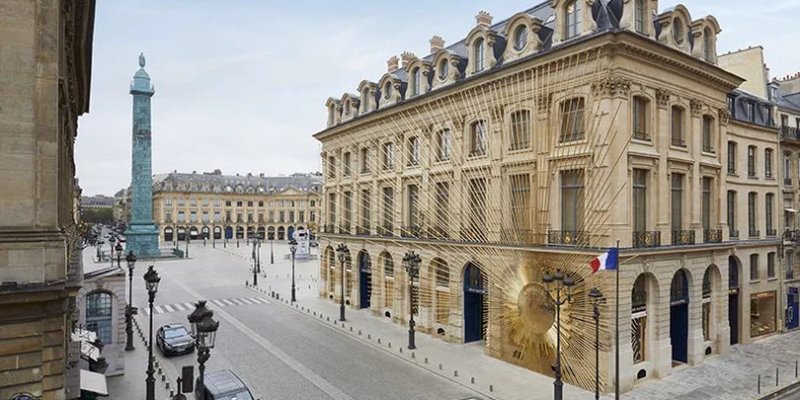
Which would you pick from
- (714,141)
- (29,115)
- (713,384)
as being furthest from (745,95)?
(29,115)

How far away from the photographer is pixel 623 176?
1933 cm

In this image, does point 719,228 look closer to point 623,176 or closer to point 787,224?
point 623,176

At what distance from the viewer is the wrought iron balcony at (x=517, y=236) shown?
18984 millimetres

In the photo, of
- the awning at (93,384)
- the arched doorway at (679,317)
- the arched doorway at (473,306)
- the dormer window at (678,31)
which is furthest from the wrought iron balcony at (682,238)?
the awning at (93,384)

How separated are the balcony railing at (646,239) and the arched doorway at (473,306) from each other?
27.5 feet

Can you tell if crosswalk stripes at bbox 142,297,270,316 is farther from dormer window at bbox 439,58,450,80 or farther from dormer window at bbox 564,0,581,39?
dormer window at bbox 564,0,581,39

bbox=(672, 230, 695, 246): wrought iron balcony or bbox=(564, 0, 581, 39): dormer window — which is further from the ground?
bbox=(564, 0, 581, 39): dormer window

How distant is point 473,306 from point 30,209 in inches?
836

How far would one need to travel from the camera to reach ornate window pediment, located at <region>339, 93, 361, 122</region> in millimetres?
38122

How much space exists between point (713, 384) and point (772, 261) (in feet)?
52.4

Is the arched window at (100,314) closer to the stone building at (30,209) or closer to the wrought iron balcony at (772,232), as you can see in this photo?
the stone building at (30,209)

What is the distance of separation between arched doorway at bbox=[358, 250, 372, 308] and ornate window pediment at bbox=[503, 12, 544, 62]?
17665mm

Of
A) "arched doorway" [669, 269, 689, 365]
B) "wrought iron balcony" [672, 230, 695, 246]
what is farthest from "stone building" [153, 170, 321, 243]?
"wrought iron balcony" [672, 230, 695, 246]

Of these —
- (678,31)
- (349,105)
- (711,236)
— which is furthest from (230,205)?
(678,31)
